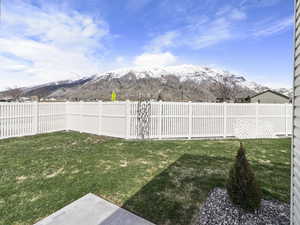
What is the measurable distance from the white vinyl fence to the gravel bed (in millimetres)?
4727

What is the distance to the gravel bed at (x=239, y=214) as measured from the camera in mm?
1954

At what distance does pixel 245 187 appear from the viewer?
2041mm

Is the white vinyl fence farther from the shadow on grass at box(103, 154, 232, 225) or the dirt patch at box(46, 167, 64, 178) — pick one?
the dirt patch at box(46, 167, 64, 178)

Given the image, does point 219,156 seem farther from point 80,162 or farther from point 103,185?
point 80,162

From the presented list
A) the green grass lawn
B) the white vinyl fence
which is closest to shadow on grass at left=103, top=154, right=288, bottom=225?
the green grass lawn

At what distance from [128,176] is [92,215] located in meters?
1.25

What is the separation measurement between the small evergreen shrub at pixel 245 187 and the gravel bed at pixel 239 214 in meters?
0.11

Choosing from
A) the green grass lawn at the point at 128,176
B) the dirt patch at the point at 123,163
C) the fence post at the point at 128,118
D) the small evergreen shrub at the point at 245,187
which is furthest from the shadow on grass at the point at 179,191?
the fence post at the point at 128,118

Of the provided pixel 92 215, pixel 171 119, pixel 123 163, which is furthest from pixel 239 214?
pixel 171 119

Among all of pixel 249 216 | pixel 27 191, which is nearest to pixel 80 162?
pixel 27 191

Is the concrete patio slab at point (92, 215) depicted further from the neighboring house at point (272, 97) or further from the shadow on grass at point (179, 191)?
the neighboring house at point (272, 97)

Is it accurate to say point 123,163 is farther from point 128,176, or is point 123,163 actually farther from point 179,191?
point 179,191

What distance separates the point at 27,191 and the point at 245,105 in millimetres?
8492

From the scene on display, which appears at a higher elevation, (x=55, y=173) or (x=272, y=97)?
(x=272, y=97)
